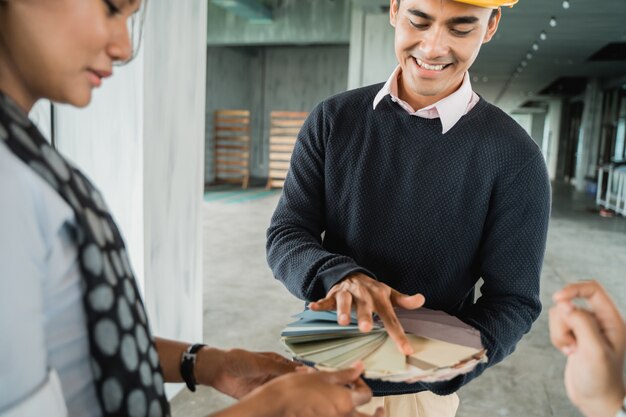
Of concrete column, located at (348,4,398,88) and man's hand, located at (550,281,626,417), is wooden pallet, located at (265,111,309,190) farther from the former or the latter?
man's hand, located at (550,281,626,417)

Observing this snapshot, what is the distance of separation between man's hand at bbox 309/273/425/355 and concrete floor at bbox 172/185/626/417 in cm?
246

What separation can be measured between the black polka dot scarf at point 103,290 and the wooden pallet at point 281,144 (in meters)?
14.7

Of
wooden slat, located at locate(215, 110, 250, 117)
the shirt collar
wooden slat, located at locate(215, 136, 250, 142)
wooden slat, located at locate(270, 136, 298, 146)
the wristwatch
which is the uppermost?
the shirt collar

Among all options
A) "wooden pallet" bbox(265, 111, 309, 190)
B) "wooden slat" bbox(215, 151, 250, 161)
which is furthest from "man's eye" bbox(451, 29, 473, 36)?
"wooden slat" bbox(215, 151, 250, 161)

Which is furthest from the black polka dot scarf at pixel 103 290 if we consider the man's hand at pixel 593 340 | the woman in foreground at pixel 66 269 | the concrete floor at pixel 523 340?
the concrete floor at pixel 523 340

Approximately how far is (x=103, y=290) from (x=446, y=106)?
1.14 m

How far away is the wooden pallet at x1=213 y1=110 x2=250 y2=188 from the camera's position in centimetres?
1684

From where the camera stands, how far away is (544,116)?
35344 mm

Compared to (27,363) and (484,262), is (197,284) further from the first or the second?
(27,363)

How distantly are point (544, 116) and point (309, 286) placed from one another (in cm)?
3771

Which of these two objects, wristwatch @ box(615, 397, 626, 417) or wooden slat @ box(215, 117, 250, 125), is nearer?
wristwatch @ box(615, 397, 626, 417)

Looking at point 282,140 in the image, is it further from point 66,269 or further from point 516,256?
point 66,269

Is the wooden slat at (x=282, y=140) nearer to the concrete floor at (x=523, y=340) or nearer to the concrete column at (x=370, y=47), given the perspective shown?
the concrete floor at (x=523, y=340)

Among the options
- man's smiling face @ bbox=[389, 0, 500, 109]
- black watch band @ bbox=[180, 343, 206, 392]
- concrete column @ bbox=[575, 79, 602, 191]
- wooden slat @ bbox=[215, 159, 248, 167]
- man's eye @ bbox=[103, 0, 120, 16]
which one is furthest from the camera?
concrete column @ bbox=[575, 79, 602, 191]
